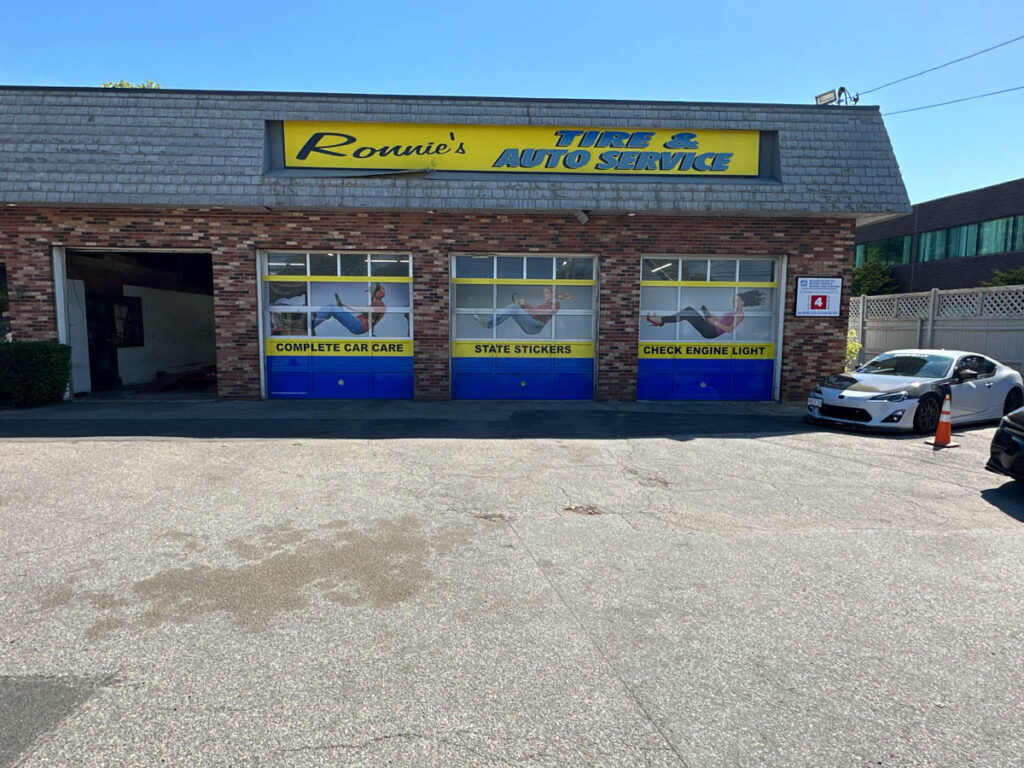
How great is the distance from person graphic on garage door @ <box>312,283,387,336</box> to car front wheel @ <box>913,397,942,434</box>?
9741mm

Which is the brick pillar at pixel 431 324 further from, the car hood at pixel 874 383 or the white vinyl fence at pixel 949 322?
the white vinyl fence at pixel 949 322

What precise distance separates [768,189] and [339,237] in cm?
850

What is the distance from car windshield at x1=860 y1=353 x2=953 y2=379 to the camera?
34.0ft

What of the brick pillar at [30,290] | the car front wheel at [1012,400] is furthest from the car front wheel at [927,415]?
the brick pillar at [30,290]

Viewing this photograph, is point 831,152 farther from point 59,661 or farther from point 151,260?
point 151,260

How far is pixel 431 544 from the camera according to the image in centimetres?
486

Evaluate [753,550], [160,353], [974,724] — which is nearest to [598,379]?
[753,550]

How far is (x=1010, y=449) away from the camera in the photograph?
21.1ft

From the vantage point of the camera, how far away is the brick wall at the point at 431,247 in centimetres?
1211

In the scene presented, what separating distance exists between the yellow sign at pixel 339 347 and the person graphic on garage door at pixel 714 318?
5.44m

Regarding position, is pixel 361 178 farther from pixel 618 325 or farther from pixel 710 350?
pixel 710 350

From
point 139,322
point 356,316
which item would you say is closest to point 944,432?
point 356,316

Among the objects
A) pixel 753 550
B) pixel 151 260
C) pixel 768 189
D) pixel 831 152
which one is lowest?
pixel 753 550

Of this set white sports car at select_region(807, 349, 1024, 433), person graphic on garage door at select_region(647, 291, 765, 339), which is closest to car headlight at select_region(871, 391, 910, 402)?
white sports car at select_region(807, 349, 1024, 433)
